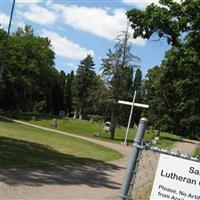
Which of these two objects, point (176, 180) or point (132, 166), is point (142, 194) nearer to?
point (132, 166)

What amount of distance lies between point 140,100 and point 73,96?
72.0ft

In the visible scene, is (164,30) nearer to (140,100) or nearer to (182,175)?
(182,175)

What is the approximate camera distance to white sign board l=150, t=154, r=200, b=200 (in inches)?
193

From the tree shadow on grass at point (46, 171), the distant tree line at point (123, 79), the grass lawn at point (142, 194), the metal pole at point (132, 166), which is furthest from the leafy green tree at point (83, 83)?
the metal pole at point (132, 166)

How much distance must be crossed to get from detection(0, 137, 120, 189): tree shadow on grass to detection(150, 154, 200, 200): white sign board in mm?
8495

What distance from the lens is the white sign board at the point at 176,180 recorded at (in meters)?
4.89

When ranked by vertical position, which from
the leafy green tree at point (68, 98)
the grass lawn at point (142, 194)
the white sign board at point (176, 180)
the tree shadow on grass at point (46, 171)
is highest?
the leafy green tree at point (68, 98)

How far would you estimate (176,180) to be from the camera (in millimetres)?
4953

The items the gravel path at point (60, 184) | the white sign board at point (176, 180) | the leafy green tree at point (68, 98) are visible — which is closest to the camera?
the white sign board at point (176, 180)

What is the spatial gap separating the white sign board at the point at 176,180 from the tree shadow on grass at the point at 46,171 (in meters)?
8.50

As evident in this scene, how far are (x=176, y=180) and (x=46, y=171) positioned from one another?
39.5 feet

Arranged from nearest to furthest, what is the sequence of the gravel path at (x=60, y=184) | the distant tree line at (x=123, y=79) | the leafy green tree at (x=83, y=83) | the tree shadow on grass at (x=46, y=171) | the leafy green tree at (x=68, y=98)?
1. the gravel path at (x=60, y=184)
2. the tree shadow on grass at (x=46, y=171)
3. the distant tree line at (x=123, y=79)
4. the leafy green tree at (x=83, y=83)
5. the leafy green tree at (x=68, y=98)

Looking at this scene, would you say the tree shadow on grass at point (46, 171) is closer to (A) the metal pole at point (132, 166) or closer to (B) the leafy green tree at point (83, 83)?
(A) the metal pole at point (132, 166)

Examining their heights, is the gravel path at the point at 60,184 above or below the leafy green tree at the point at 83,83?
below
